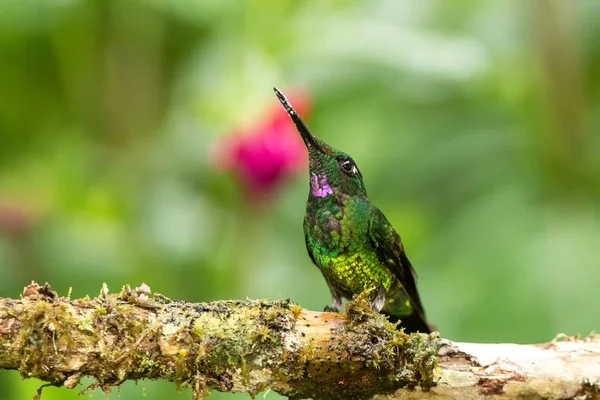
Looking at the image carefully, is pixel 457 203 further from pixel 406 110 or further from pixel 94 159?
pixel 94 159

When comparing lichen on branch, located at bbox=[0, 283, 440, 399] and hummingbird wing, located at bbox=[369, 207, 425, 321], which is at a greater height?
hummingbird wing, located at bbox=[369, 207, 425, 321]

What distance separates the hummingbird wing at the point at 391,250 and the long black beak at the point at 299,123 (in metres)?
0.25

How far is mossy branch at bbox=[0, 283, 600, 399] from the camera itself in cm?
180

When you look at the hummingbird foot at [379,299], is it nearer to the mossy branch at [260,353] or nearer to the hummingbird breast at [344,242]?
the hummingbird breast at [344,242]

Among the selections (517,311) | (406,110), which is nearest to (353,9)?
(406,110)

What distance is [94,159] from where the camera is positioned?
4.37m

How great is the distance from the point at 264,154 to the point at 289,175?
0.19 meters

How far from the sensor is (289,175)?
3629mm

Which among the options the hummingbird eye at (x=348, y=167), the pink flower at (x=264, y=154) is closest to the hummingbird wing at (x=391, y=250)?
the hummingbird eye at (x=348, y=167)

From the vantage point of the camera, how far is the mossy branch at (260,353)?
5.89 feet

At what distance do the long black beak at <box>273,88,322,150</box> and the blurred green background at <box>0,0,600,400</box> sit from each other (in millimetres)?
1302

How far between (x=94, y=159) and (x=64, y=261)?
61cm

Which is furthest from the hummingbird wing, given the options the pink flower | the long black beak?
the pink flower

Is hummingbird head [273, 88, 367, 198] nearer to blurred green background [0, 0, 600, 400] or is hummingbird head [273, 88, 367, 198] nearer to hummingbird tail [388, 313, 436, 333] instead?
hummingbird tail [388, 313, 436, 333]
